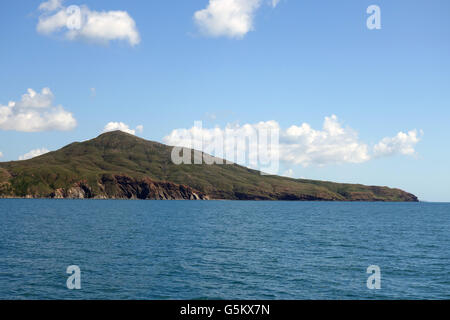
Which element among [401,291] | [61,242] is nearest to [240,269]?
[401,291]

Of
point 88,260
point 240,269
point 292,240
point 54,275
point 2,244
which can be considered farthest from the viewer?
point 292,240

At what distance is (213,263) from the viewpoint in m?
51.8

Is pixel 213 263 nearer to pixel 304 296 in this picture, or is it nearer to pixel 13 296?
pixel 304 296

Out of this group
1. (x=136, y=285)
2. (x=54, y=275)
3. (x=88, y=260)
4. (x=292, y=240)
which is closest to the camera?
(x=136, y=285)

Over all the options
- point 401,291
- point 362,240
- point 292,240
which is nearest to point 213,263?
point 401,291
